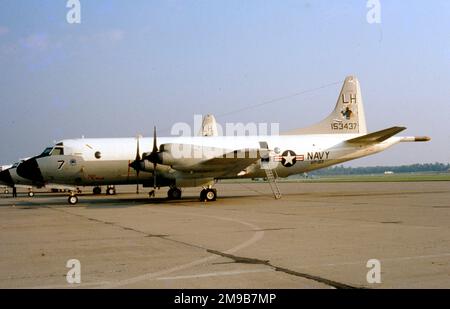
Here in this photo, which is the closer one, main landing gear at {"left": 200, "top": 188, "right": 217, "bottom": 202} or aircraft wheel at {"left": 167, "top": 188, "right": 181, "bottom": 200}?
main landing gear at {"left": 200, "top": 188, "right": 217, "bottom": 202}

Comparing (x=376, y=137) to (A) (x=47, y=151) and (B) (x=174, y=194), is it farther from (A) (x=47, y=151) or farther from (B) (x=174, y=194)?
(A) (x=47, y=151)

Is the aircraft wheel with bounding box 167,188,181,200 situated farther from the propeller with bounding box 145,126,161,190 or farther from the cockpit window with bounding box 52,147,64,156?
the cockpit window with bounding box 52,147,64,156

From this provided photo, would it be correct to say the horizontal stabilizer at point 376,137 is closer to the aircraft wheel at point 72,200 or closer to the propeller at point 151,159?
the propeller at point 151,159

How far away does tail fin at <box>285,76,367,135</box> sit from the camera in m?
27.9

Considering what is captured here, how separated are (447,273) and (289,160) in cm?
1968

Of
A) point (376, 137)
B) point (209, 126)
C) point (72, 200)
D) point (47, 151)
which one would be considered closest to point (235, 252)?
point (72, 200)

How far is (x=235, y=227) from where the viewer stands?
12.6 m

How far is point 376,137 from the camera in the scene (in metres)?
25.8

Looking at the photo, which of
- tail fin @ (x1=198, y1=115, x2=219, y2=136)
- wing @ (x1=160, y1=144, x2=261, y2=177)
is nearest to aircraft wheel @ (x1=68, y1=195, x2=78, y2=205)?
wing @ (x1=160, y1=144, x2=261, y2=177)

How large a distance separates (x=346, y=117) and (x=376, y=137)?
262 cm

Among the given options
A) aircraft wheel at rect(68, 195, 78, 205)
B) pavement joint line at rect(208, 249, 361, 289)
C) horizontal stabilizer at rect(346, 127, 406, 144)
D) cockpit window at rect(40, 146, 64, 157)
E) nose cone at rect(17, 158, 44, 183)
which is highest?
horizontal stabilizer at rect(346, 127, 406, 144)

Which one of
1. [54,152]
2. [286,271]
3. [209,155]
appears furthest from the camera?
[54,152]

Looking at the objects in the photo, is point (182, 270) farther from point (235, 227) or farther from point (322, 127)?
point (322, 127)
